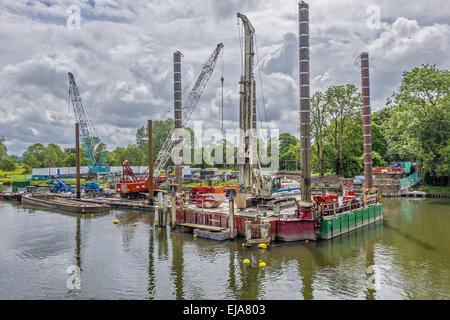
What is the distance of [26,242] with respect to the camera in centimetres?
2825

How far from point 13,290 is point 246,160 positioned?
21642 mm

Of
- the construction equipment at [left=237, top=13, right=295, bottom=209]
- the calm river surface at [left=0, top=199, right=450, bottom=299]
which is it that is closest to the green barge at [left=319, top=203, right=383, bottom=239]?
the calm river surface at [left=0, top=199, right=450, bottom=299]

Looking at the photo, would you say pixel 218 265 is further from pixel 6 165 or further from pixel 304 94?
pixel 6 165

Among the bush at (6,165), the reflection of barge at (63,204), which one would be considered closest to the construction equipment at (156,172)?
the reflection of barge at (63,204)

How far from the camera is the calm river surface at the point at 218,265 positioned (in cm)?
1725

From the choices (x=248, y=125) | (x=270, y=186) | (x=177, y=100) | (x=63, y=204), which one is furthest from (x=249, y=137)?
(x=63, y=204)

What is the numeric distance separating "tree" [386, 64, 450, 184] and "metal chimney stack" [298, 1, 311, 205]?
34.2 meters

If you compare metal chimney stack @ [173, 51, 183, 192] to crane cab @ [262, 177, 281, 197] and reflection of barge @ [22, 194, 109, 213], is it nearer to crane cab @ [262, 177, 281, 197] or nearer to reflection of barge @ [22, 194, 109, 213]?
crane cab @ [262, 177, 281, 197]

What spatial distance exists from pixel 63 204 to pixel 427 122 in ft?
176

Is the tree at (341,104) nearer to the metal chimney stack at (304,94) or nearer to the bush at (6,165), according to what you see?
the metal chimney stack at (304,94)

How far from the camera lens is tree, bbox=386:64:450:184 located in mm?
52312

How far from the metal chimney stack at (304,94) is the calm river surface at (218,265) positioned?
4.27 meters

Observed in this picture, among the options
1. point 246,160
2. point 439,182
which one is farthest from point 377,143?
point 246,160
